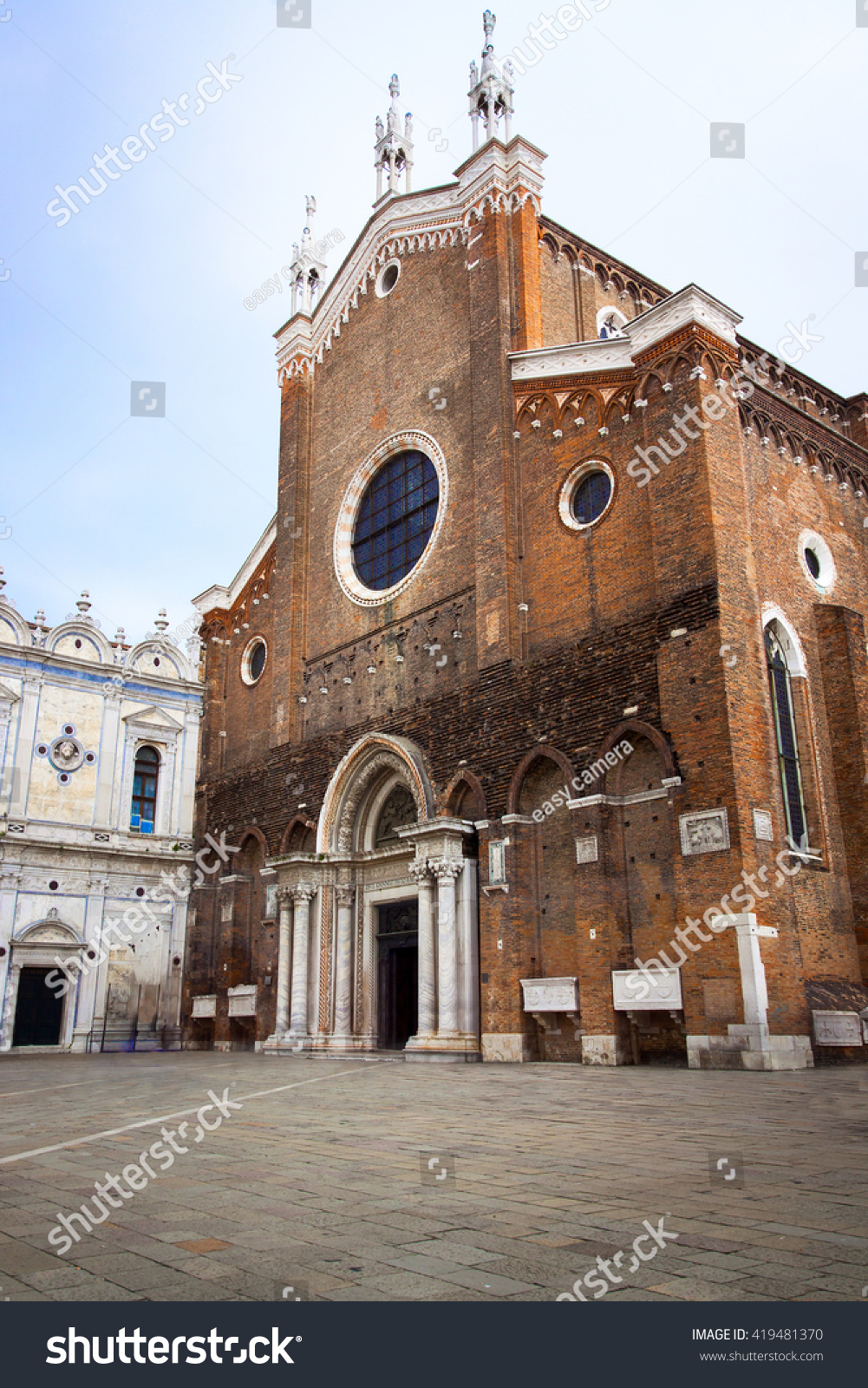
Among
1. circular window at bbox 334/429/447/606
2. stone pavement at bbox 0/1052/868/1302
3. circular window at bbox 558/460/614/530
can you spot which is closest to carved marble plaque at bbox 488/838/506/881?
circular window at bbox 558/460/614/530

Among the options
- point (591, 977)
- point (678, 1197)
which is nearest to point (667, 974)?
point (591, 977)

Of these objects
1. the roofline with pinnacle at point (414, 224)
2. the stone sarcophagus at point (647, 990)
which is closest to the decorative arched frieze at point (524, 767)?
the stone sarcophagus at point (647, 990)

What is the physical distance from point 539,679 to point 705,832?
429cm

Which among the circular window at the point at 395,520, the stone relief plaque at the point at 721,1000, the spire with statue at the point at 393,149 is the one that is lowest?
the stone relief plaque at the point at 721,1000

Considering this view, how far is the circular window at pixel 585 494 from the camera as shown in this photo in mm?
17562

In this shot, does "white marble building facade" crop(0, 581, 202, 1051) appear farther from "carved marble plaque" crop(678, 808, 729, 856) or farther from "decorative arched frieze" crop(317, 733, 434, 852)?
"carved marble plaque" crop(678, 808, 729, 856)

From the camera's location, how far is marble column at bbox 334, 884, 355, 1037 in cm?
2012

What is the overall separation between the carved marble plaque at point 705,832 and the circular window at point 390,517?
874 cm

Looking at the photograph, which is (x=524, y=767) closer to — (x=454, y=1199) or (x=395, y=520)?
(x=395, y=520)

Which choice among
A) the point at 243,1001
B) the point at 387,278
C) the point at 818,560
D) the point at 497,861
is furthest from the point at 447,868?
the point at 387,278

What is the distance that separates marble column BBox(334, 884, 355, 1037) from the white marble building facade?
747cm

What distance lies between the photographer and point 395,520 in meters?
22.4

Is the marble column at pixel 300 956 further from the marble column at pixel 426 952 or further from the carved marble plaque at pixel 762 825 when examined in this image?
the carved marble plaque at pixel 762 825
